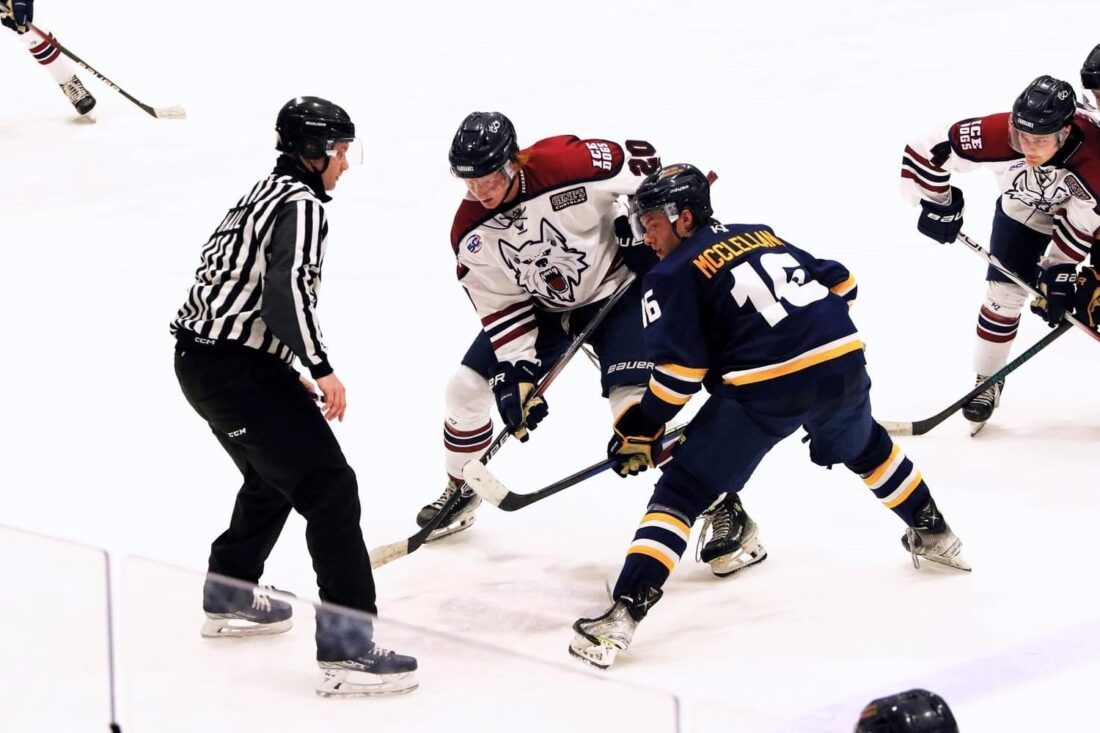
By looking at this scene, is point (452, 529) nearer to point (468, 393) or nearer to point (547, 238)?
point (468, 393)

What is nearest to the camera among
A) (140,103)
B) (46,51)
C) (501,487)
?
(501,487)

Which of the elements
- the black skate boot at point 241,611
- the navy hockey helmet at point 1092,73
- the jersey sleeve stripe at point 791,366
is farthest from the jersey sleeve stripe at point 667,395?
the navy hockey helmet at point 1092,73

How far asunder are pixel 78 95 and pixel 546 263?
4467mm

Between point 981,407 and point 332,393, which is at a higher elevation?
point 332,393

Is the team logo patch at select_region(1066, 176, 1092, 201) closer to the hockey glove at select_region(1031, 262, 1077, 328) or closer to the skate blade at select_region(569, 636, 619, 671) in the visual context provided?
the hockey glove at select_region(1031, 262, 1077, 328)

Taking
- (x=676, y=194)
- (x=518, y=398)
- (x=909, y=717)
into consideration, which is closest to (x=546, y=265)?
(x=518, y=398)

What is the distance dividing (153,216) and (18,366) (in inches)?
63.4

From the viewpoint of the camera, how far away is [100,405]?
4.54 meters

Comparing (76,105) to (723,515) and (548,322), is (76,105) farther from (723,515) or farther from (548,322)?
(723,515)

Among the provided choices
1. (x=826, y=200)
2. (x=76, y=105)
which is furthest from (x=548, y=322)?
(x=76, y=105)

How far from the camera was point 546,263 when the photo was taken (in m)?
3.63

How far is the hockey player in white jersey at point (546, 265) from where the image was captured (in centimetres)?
352

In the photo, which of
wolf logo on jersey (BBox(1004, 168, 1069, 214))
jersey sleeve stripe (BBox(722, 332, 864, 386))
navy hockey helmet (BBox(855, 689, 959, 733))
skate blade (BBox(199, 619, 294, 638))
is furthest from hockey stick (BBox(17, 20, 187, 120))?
navy hockey helmet (BBox(855, 689, 959, 733))

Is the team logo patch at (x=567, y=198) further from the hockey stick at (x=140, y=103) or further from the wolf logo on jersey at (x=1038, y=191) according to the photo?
the hockey stick at (x=140, y=103)
